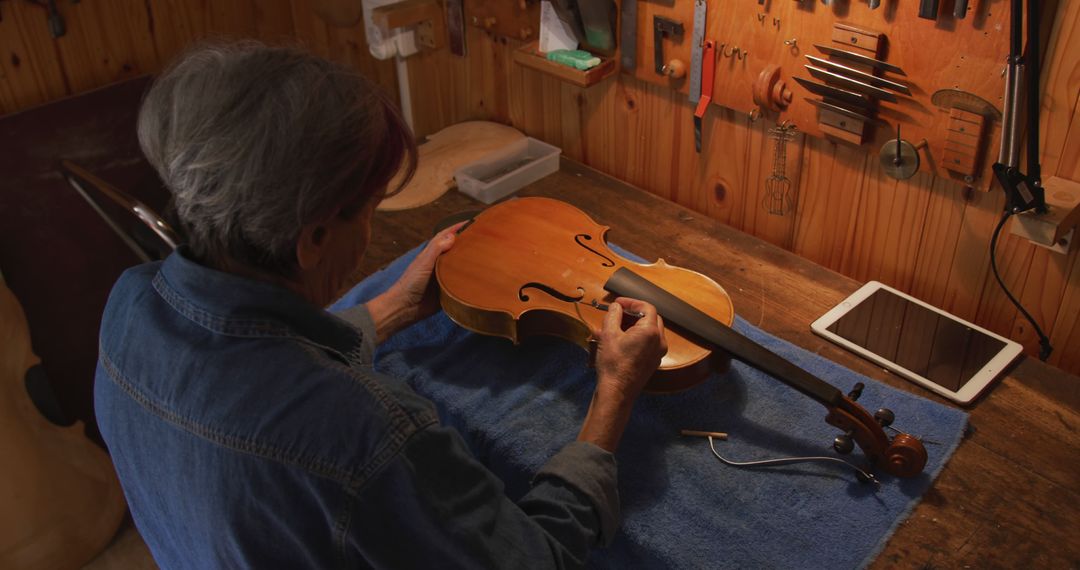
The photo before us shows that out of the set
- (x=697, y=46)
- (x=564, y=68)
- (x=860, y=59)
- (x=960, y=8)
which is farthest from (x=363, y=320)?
(x=960, y=8)

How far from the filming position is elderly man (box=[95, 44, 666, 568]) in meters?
0.88

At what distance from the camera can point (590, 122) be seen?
223cm

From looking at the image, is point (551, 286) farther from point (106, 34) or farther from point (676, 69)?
point (106, 34)

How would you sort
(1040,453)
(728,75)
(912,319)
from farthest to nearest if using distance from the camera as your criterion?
(728,75) → (912,319) → (1040,453)

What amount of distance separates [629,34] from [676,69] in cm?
15

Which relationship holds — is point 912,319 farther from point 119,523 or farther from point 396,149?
point 119,523

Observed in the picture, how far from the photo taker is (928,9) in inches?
57.1

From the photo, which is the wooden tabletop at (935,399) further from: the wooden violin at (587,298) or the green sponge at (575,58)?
the green sponge at (575,58)

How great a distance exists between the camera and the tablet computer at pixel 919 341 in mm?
A: 1511

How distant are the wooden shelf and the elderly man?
0.99 m

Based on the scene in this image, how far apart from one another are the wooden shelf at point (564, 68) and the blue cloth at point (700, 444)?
67 cm

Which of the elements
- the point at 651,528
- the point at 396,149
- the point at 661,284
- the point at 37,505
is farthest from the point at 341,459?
the point at 37,505

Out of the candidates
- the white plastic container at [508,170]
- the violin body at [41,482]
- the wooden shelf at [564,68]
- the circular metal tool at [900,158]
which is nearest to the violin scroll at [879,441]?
the circular metal tool at [900,158]

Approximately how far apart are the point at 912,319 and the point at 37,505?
207 cm
